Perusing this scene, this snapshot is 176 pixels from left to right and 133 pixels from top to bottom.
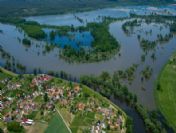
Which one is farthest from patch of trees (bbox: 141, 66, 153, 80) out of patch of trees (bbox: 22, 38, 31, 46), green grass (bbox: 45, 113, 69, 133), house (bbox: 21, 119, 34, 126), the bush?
patch of trees (bbox: 22, 38, 31, 46)

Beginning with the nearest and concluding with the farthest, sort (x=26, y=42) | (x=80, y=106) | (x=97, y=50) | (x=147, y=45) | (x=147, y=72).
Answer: (x=80, y=106) < (x=147, y=72) < (x=97, y=50) < (x=147, y=45) < (x=26, y=42)

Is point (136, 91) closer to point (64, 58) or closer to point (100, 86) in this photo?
point (100, 86)

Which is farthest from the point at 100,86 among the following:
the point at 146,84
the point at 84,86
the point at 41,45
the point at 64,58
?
the point at 41,45

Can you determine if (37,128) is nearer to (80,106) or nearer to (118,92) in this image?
(80,106)

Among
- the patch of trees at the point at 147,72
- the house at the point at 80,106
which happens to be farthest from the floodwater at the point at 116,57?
the house at the point at 80,106

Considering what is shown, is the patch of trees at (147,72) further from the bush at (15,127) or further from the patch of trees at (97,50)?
the bush at (15,127)

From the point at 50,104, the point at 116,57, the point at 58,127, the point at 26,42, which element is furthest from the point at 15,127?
the point at 26,42
